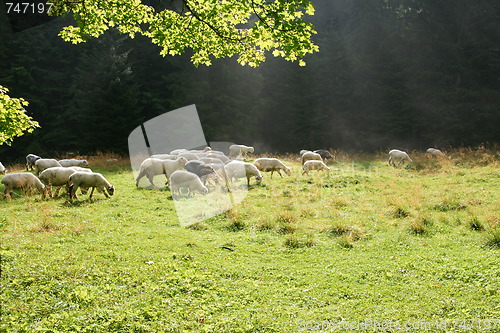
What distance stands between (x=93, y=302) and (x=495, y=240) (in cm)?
761

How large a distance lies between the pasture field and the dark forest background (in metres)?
27.9

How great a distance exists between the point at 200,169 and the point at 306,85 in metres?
31.8

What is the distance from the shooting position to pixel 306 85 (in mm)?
44906

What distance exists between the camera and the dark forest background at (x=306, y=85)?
120 feet

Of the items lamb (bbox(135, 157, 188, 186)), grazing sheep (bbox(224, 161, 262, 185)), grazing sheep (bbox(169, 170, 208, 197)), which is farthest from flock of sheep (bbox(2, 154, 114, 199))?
grazing sheep (bbox(224, 161, 262, 185))

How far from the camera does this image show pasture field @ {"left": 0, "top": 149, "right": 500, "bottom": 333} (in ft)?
16.4

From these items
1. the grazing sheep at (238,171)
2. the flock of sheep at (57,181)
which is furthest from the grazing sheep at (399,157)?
the flock of sheep at (57,181)

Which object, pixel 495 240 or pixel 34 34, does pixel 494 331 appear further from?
pixel 34 34

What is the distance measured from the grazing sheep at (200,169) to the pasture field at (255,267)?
383cm

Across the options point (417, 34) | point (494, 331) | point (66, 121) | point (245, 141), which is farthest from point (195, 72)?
point (494, 331)

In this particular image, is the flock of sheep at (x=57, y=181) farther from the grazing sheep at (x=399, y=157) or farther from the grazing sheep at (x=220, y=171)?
the grazing sheep at (x=399, y=157)

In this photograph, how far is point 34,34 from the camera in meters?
37.7
